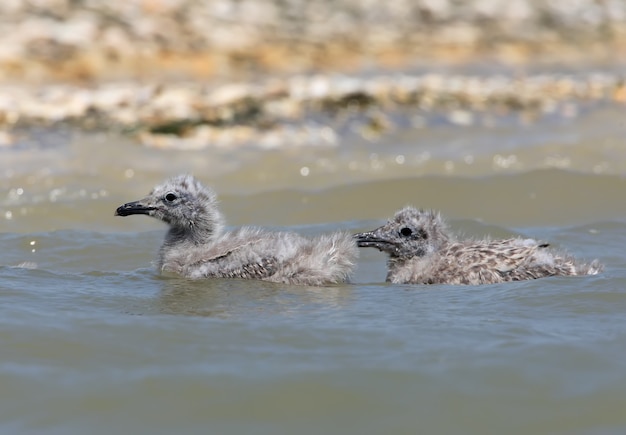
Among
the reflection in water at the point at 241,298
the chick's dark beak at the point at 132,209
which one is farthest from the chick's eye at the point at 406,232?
the chick's dark beak at the point at 132,209

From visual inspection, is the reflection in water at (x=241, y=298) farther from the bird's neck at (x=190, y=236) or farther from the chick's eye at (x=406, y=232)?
the chick's eye at (x=406, y=232)

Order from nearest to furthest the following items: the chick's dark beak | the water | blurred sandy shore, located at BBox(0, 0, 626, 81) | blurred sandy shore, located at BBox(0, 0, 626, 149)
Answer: the water < the chick's dark beak < blurred sandy shore, located at BBox(0, 0, 626, 149) < blurred sandy shore, located at BBox(0, 0, 626, 81)

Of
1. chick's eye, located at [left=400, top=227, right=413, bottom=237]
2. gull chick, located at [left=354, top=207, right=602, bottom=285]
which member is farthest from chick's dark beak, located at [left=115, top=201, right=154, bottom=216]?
chick's eye, located at [left=400, top=227, right=413, bottom=237]

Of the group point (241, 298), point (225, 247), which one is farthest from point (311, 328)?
point (225, 247)

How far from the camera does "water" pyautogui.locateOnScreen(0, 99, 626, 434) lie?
537 centimetres

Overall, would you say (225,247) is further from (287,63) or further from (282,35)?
(282,35)

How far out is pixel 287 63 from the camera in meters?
18.0

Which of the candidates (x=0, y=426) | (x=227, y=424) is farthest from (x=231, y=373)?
(x=0, y=426)

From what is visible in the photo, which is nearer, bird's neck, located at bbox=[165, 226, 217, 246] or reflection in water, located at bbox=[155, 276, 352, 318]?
reflection in water, located at bbox=[155, 276, 352, 318]

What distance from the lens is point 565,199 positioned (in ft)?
36.7

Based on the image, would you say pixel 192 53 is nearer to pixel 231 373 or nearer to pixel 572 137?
pixel 572 137

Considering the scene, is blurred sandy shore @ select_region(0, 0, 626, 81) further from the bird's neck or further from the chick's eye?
the chick's eye

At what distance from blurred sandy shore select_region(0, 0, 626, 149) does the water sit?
2978 millimetres

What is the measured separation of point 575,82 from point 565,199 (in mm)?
6653
